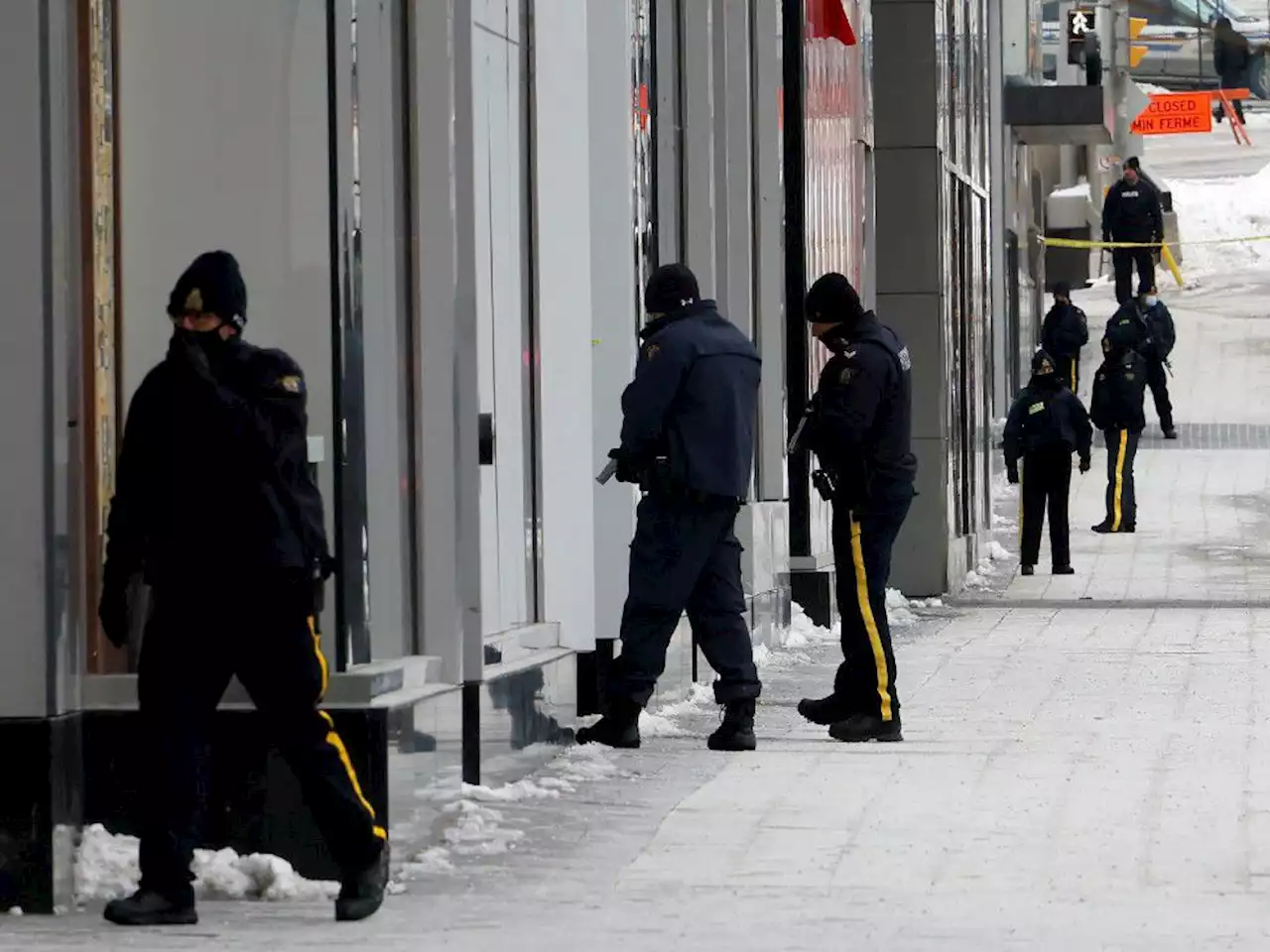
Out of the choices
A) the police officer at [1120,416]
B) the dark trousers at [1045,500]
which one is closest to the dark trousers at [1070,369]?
the police officer at [1120,416]

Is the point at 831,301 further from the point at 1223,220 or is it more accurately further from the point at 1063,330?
the point at 1223,220

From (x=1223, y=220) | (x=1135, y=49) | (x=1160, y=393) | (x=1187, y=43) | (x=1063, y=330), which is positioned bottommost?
(x=1160, y=393)

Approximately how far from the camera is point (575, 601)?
37.2 ft

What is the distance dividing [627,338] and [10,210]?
15.8 ft

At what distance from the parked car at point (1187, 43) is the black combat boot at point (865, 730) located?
2596 inches

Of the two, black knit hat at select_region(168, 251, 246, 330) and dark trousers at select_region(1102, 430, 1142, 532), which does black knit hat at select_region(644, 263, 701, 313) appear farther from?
dark trousers at select_region(1102, 430, 1142, 532)

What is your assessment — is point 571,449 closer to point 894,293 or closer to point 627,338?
point 627,338

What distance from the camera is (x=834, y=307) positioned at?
36.4 feet

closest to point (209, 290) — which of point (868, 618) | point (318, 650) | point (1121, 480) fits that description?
point (318, 650)

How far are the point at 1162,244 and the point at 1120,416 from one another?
595 inches

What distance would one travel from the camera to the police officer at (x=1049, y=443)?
21.6 metres

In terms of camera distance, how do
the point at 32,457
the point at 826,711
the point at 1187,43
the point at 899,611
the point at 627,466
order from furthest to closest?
the point at 1187,43 < the point at 899,611 < the point at 826,711 < the point at 627,466 < the point at 32,457

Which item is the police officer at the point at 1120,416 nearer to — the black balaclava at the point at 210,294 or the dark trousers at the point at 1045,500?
the dark trousers at the point at 1045,500

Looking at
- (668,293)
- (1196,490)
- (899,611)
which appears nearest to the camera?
(668,293)
